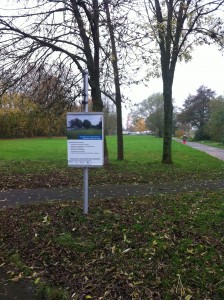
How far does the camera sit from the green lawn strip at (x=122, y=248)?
3660mm

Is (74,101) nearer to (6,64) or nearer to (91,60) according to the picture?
(91,60)

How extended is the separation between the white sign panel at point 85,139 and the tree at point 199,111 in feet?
219

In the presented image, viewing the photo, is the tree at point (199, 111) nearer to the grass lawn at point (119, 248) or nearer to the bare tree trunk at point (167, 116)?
the bare tree trunk at point (167, 116)

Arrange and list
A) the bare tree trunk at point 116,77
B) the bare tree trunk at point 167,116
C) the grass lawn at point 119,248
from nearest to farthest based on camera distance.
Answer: the grass lawn at point 119,248
the bare tree trunk at point 116,77
the bare tree trunk at point 167,116

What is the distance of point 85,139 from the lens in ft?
17.6

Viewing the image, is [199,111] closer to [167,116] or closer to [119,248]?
[167,116]

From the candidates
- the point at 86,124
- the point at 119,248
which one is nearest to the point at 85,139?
the point at 86,124

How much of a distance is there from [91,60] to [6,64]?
3141 mm

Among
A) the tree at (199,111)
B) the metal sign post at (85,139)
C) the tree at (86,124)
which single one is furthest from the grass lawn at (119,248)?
the tree at (199,111)

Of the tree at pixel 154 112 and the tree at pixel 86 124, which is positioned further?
the tree at pixel 154 112

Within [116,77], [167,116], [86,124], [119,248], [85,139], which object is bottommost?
[119,248]


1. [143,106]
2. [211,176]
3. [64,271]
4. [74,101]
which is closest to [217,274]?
[64,271]

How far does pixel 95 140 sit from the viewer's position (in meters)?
5.34

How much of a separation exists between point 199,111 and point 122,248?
237 ft
